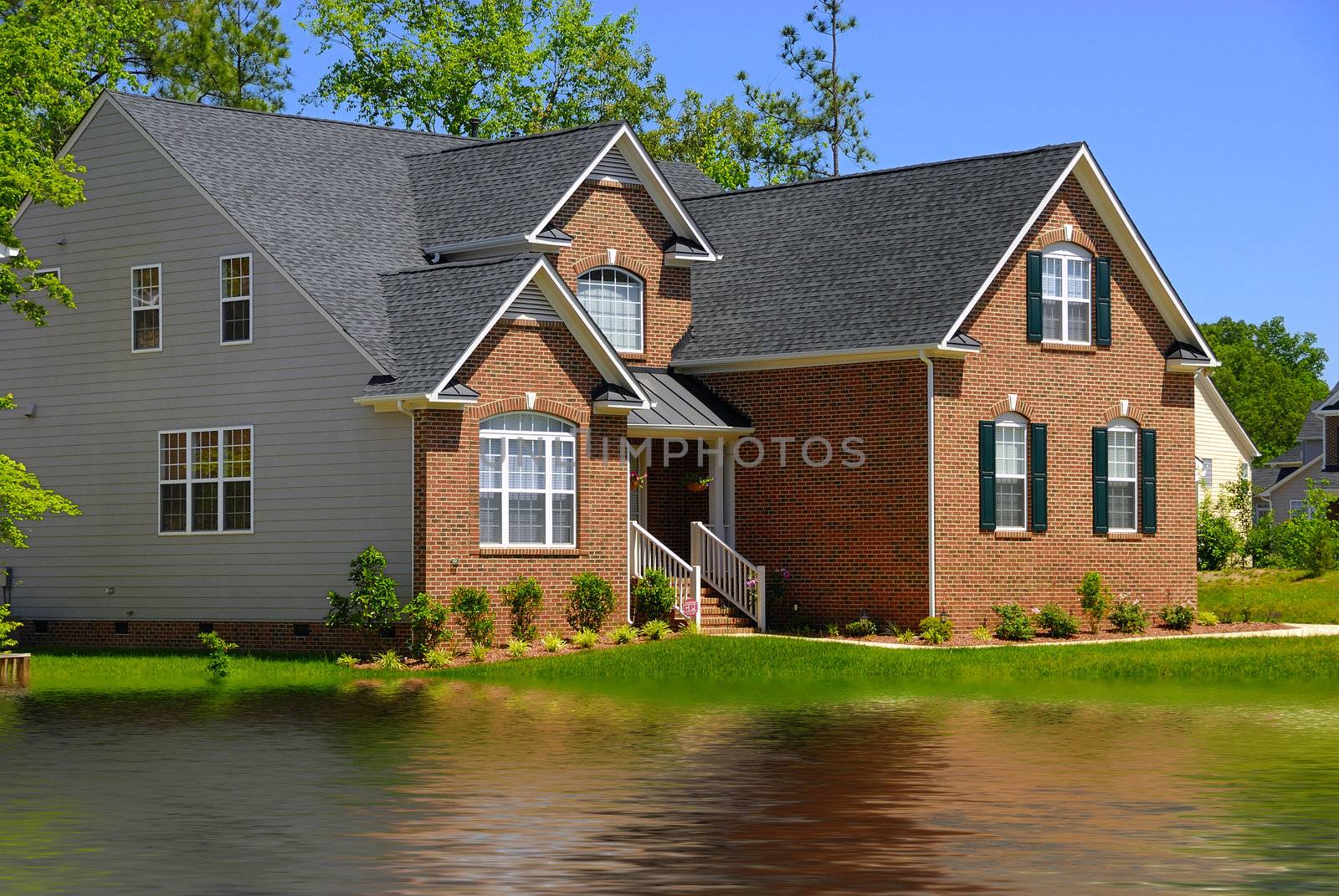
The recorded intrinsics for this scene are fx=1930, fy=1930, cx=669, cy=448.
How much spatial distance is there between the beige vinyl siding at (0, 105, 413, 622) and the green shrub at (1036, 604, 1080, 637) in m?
11.6

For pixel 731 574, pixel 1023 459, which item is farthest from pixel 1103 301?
pixel 731 574

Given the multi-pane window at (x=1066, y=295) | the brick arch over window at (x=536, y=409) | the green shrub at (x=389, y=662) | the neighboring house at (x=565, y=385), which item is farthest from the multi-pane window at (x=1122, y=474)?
the green shrub at (x=389, y=662)

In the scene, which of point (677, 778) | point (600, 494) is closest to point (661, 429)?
point (600, 494)

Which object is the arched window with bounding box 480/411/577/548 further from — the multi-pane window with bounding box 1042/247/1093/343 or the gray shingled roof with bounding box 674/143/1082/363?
the multi-pane window with bounding box 1042/247/1093/343

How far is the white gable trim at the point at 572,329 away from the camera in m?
31.0

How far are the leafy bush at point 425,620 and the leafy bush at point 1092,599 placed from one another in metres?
12.2

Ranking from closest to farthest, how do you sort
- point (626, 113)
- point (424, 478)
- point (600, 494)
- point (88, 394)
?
point (424, 478) < point (600, 494) < point (88, 394) < point (626, 113)

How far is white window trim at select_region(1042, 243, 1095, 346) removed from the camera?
1415 inches

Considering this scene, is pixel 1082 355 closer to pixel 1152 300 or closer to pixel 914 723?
pixel 1152 300

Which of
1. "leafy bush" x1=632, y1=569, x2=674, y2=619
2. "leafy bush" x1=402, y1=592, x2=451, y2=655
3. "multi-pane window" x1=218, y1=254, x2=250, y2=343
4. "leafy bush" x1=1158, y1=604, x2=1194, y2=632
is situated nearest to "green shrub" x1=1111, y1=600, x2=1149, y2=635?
"leafy bush" x1=1158, y1=604, x2=1194, y2=632

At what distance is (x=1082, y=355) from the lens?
3644 cm

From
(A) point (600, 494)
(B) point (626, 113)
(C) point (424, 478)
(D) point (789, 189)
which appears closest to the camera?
(C) point (424, 478)

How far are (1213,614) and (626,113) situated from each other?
90.9ft

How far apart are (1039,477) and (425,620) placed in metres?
12.0
